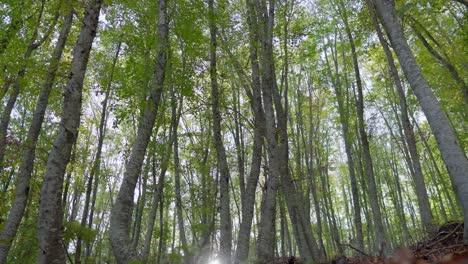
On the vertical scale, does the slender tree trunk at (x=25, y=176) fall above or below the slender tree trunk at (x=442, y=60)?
below

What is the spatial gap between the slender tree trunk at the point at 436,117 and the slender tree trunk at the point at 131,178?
12.6 ft

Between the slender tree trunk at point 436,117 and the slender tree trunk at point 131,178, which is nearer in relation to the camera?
the slender tree trunk at point 436,117

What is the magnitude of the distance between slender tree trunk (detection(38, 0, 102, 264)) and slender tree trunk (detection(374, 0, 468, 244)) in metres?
4.65

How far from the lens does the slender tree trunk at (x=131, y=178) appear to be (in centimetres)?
482

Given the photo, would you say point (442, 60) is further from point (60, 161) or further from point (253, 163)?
point (60, 161)

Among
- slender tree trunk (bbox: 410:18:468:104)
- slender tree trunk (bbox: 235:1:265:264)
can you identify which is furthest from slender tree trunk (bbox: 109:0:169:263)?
slender tree trunk (bbox: 410:18:468:104)

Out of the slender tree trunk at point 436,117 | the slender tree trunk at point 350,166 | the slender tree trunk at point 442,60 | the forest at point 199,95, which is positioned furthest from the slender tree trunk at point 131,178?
the slender tree trunk at point 442,60

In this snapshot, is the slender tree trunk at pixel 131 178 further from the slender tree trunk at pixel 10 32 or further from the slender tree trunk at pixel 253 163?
the slender tree trunk at pixel 10 32

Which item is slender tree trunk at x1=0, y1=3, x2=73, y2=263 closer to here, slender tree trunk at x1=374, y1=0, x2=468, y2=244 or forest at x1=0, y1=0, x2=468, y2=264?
forest at x1=0, y1=0, x2=468, y2=264

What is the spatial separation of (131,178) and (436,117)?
445 cm

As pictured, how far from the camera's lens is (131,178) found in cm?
534

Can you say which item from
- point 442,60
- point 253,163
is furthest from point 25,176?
point 442,60

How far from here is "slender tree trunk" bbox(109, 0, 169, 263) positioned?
4.82 meters

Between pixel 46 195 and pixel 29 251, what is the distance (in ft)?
28.1
